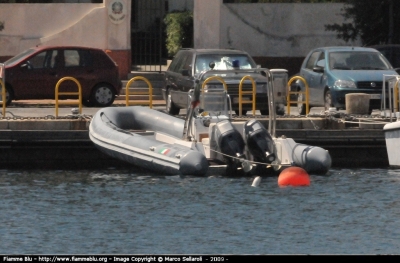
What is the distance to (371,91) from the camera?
80.0ft

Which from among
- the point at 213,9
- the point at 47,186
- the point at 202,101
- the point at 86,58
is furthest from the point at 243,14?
the point at 47,186

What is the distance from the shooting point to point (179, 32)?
35281 mm

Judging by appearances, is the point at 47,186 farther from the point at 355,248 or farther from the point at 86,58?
the point at 86,58

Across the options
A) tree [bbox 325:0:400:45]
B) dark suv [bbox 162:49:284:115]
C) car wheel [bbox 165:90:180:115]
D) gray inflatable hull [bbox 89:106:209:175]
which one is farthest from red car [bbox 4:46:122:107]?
tree [bbox 325:0:400:45]

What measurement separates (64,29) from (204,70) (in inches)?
381

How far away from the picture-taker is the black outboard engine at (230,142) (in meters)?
19.1

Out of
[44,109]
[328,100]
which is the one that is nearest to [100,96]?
[44,109]

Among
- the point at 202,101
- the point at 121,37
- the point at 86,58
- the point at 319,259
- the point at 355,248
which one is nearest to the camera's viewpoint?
the point at 319,259

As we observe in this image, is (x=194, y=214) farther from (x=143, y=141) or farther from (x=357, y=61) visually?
(x=357, y=61)

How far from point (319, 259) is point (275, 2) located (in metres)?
27.5

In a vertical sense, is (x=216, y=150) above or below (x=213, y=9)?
below

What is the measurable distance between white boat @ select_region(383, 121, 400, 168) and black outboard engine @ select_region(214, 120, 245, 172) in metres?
2.56

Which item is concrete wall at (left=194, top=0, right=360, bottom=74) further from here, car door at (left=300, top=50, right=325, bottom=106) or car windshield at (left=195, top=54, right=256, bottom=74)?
car windshield at (left=195, top=54, right=256, bottom=74)

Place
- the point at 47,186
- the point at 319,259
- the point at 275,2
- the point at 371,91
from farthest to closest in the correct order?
the point at 275,2
the point at 371,91
the point at 47,186
the point at 319,259
